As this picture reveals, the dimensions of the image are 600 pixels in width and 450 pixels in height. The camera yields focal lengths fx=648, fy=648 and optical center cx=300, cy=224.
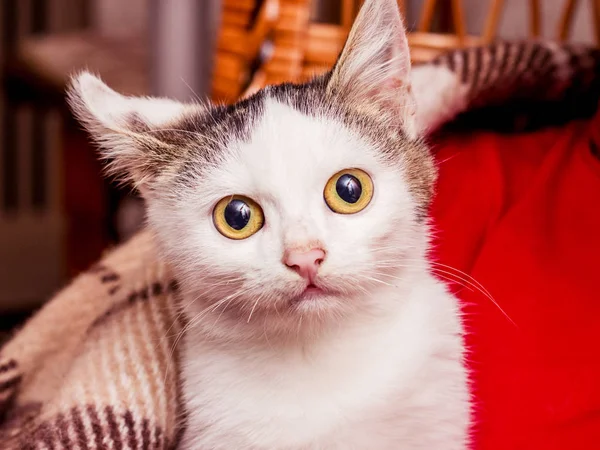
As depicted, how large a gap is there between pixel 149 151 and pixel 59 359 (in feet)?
1.28

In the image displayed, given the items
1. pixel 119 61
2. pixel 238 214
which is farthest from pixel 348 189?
Result: pixel 119 61

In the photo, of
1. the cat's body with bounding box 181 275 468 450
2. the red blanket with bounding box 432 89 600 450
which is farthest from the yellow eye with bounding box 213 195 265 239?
the red blanket with bounding box 432 89 600 450

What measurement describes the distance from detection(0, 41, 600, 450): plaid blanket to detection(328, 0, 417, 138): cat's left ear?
0.32ft

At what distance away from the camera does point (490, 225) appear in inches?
32.0

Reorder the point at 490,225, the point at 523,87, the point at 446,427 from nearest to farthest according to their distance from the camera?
the point at 446,427 → the point at 490,225 → the point at 523,87

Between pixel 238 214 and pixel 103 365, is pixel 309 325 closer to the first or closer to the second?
pixel 238 214

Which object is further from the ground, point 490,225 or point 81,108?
point 81,108

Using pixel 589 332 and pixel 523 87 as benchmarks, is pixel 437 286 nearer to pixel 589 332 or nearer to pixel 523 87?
pixel 589 332

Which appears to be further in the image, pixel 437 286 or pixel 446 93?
pixel 446 93

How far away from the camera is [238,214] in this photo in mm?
608

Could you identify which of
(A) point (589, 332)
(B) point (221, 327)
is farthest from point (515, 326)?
(B) point (221, 327)

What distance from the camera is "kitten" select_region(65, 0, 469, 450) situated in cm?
59

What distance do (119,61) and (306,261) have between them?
1616mm

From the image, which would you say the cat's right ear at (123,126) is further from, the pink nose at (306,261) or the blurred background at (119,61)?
the pink nose at (306,261)
